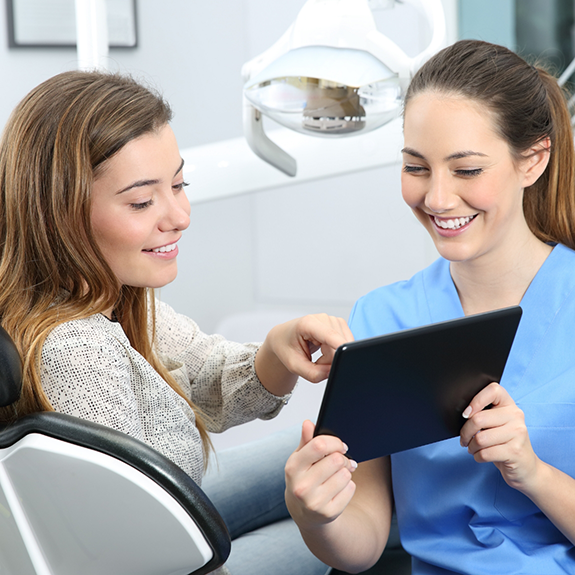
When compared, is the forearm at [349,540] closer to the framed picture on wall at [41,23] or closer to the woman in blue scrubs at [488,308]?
the woman in blue scrubs at [488,308]

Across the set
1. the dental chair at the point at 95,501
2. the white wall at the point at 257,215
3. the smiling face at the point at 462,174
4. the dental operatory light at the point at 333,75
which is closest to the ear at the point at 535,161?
the smiling face at the point at 462,174

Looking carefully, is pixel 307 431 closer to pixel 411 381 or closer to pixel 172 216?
pixel 411 381

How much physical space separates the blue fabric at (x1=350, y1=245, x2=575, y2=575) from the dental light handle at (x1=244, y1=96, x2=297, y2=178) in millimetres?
393

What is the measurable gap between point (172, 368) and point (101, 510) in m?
0.46

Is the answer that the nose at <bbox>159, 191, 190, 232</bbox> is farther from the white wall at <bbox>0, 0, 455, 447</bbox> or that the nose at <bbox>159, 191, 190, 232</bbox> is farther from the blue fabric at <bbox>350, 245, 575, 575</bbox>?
the white wall at <bbox>0, 0, 455, 447</bbox>

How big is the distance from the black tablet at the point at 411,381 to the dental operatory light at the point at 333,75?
486 mm

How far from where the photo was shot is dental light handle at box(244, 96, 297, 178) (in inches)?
48.9

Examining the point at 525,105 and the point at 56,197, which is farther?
the point at 525,105

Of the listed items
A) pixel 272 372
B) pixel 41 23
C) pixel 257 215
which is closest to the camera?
pixel 272 372

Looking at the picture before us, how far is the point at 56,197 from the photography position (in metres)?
0.90

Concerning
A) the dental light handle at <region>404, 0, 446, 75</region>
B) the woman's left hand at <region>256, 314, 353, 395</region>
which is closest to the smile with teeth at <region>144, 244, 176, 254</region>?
the woman's left hand at <region>256, 314, 353, 395</region>

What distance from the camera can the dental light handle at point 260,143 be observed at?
1.24 meters

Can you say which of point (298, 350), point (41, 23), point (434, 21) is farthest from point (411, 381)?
point (41, 23)

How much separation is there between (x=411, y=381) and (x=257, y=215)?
2.78 meters
